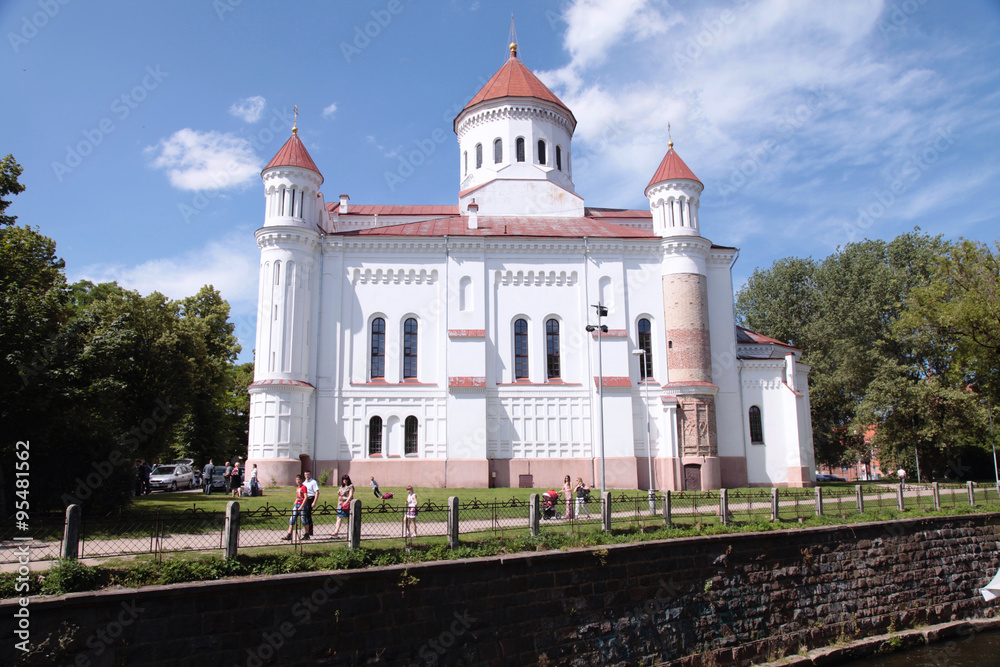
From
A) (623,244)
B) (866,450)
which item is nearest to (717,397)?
(623,244)

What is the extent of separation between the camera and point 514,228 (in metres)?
36.4

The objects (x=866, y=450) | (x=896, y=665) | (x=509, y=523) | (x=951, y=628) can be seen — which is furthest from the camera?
(x=866, y=450)

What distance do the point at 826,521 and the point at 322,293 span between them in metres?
25.1

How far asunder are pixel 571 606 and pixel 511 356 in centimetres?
2094

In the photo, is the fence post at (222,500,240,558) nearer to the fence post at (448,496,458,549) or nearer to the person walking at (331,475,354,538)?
the person walking at (331,475,354,538)

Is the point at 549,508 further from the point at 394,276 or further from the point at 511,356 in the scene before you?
the point at 394,276

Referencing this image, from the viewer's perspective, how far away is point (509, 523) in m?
15.7

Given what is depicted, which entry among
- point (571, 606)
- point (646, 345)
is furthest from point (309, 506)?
point (646, 345)

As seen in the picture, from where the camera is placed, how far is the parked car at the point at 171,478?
1201 inches

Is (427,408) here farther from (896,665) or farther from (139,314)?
(896,665)

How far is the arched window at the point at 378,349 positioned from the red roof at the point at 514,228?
4.86 meters

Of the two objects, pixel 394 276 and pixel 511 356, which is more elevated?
pixel 394 276

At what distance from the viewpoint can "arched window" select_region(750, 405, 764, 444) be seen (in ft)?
113

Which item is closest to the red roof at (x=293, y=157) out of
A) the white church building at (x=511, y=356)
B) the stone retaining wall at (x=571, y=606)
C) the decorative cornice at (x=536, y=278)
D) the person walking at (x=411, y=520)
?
the white church building at (x=511, y=356)
